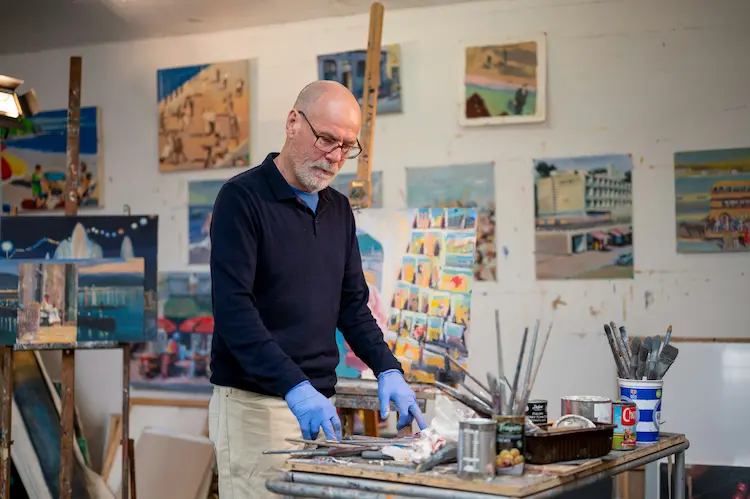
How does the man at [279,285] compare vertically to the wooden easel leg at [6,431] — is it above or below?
above

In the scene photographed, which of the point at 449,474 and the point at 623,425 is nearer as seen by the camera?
the point at 449,474

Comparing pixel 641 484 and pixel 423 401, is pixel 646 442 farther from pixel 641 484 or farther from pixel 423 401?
pixel 641 484

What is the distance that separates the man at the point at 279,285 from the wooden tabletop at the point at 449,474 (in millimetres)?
294

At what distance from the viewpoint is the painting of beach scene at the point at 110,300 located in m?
3.61

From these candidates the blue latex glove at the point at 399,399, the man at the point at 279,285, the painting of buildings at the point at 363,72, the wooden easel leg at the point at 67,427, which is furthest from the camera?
the painting of buildings at the point at 363,72

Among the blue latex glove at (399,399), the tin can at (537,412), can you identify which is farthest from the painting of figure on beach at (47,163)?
the tin can at (537,412)

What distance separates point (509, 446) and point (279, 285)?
2.50 ft

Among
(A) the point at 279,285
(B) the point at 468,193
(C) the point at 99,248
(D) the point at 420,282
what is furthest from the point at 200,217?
(A) the point at 279,285

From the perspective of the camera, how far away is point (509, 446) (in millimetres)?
1696

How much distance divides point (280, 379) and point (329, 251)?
417 mm

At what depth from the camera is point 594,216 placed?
3.78 m

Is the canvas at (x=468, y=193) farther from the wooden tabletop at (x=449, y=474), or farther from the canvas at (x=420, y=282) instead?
the wooden tabletop at (x=449, y=474)

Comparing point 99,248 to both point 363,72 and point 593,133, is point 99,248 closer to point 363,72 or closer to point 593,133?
point 363,72

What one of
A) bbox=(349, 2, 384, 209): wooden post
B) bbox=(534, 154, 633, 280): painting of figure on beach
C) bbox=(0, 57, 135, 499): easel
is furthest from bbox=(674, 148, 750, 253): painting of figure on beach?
bbox=(0, 57, 135, 499): easel
